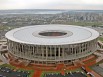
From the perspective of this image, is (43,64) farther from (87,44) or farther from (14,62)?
(87,44)

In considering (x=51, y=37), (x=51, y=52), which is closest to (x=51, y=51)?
(x=51, y=52)

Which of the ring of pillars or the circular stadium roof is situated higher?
the circular stadium roof

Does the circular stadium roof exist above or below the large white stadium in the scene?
above

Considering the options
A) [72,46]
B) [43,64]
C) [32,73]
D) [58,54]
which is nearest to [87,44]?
[72,46]

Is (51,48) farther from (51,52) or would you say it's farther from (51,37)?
(51,37)

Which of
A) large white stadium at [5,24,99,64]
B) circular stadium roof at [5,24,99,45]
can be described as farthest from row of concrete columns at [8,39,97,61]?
circular stadium roof at [5,24,99,45]

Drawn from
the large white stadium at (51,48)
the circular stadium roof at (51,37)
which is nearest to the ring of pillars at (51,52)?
the large white stadium at (51,48)

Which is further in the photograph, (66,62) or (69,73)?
(66,62)

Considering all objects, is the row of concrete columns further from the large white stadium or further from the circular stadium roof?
the circular stadium roof

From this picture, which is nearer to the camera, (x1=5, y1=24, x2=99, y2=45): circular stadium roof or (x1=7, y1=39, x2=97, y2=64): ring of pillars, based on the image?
(x1=7, y1=39, x2=97, y2=64): ring of pillars
